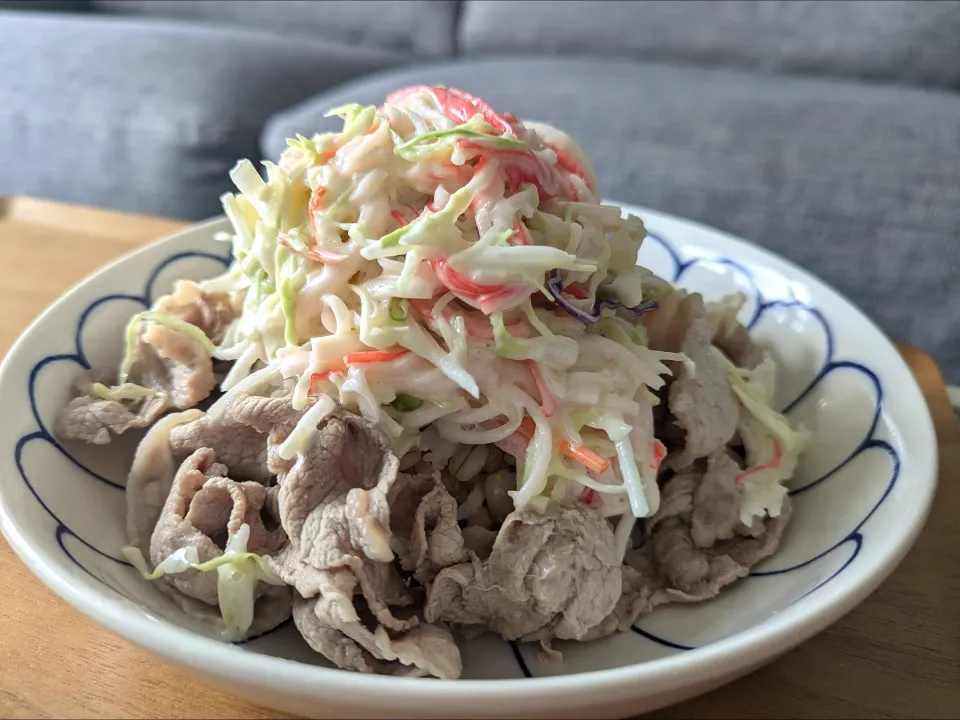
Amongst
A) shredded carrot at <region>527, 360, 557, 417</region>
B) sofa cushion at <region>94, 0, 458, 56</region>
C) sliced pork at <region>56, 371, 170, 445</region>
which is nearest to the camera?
shredded carrot at <region>527, 360, 557, 417</region>

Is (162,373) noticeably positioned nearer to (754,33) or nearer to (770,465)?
(770,465)

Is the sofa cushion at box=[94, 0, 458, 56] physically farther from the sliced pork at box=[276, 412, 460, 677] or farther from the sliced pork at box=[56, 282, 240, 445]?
the sliced pork at box=[276, 412, 460, 677]

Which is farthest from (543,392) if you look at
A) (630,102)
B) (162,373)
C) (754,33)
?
(754,33)

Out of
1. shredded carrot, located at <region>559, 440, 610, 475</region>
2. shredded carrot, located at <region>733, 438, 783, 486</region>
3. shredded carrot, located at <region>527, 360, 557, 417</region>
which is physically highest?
shredded carrot, located at <region>527, 360, 557, 417</region>

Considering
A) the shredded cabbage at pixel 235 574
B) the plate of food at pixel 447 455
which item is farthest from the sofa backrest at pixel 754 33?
the shredded cabbage at pixel 235 574

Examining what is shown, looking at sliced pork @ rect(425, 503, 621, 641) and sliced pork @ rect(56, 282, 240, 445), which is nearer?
sliced pork @ rect(425, 503, 621, 641)

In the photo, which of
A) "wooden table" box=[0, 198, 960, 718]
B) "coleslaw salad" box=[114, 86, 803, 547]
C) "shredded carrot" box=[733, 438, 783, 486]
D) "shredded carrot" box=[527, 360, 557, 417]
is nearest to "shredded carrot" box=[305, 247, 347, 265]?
"coleslaw salad" box=[114, 86, 803, 547]

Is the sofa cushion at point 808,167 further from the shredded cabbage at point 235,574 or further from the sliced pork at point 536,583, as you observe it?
the shredded cabbage at point 235,574

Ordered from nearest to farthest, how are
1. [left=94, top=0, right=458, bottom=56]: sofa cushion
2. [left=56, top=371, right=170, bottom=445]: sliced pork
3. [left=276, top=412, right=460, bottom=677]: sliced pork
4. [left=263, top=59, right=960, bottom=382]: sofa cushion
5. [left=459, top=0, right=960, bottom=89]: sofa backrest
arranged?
[left=276, top=412, right=460, bottom=677]: sliced pork, [left=56, top=371, right=170, bottom=445]: sliced pork, [left=263, top=59, right=960, bottom=382]: sofa cushion, [left=459, top=0, right=960, bottom=89]: sofa backrest, [left=94, top=0, right=458, bottom=56]: sofa cushion
